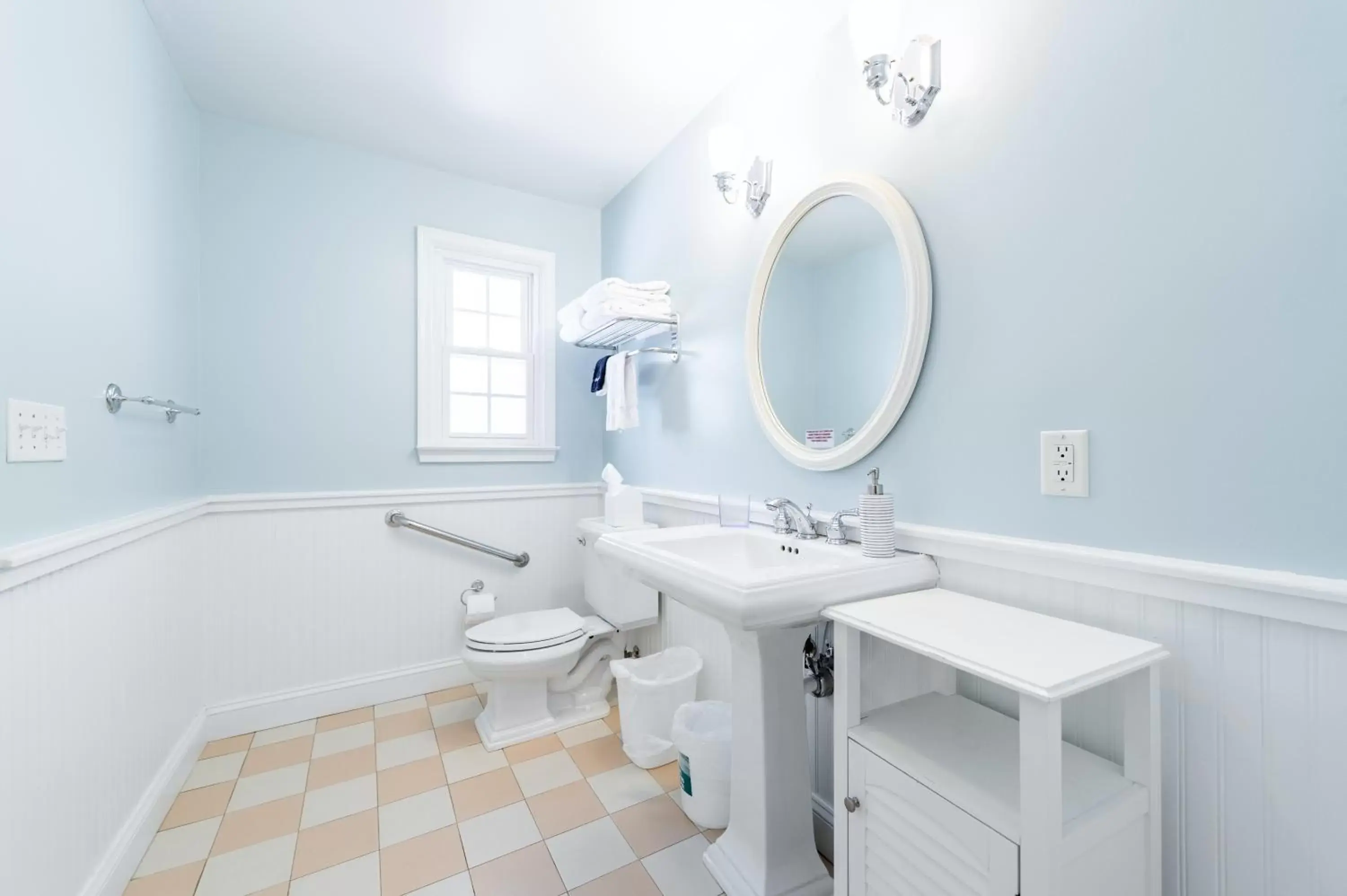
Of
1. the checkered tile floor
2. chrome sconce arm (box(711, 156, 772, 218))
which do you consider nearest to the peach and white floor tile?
the checkered tile floor

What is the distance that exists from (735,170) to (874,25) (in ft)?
1.93

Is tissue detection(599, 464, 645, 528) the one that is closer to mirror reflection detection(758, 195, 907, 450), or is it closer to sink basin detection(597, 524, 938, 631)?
sink basin detection(597, 524, 938, 631)

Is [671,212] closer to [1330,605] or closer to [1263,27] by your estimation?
[1263,27]

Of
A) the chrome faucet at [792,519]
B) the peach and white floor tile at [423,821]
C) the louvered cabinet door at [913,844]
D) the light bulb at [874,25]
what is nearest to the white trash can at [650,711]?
the peach and white floor tile at [423,821]

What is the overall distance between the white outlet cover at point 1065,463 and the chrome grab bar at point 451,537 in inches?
86.5

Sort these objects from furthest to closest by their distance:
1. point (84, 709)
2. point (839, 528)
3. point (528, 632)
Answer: point (528, 632) < point (839, 528) < point (84, 709)

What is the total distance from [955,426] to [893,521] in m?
0.26

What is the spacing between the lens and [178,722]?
5.99 feet

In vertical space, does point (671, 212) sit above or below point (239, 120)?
below

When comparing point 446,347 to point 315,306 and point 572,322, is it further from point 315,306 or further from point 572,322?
point 572,322

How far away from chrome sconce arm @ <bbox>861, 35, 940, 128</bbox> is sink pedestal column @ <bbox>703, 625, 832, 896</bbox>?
48.8 inches

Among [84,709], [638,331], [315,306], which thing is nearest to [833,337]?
[638,331]

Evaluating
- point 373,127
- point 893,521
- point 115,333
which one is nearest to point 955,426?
point 893,521

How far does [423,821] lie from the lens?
Answer: 1.59m
